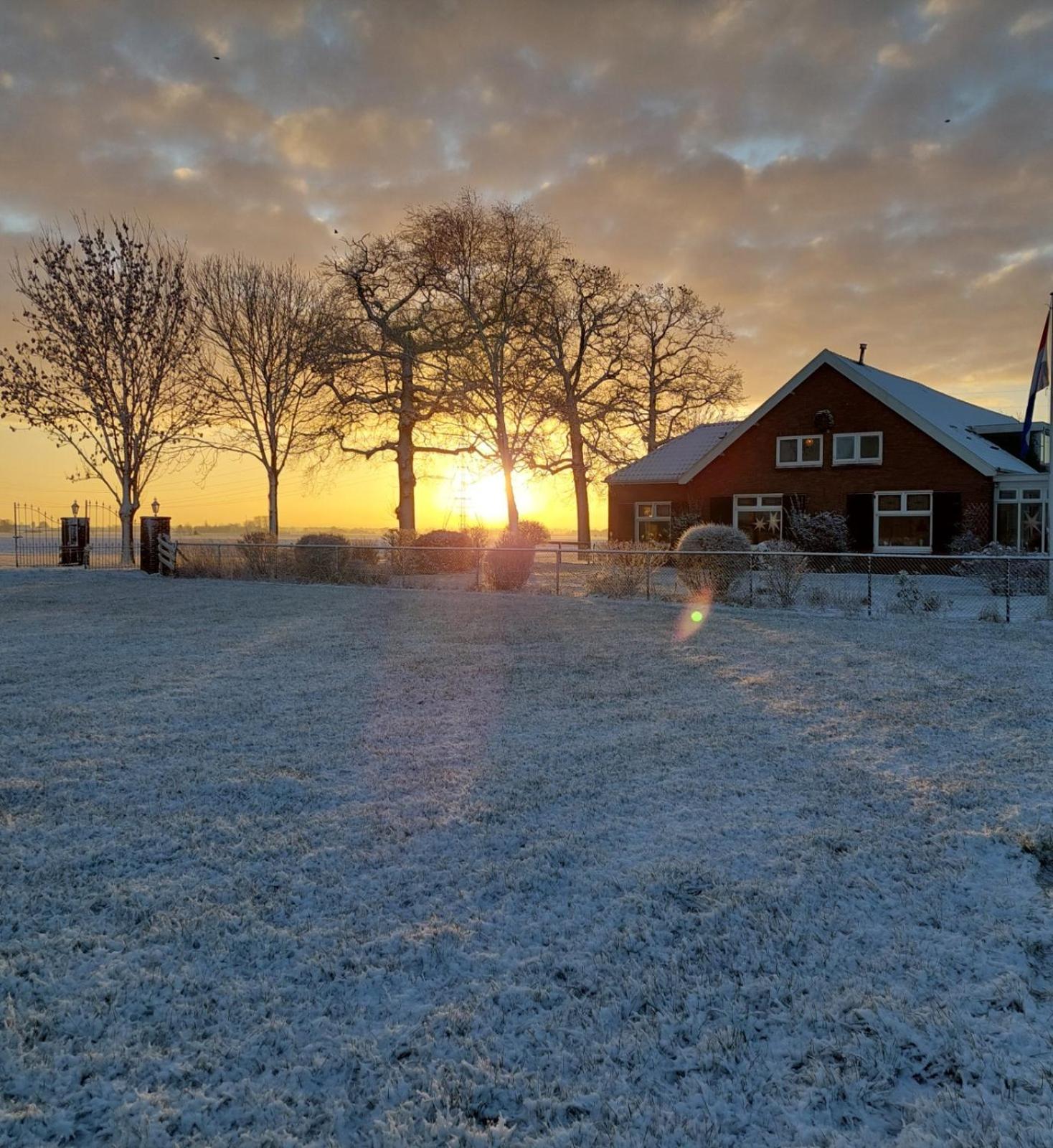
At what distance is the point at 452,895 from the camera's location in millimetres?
3361

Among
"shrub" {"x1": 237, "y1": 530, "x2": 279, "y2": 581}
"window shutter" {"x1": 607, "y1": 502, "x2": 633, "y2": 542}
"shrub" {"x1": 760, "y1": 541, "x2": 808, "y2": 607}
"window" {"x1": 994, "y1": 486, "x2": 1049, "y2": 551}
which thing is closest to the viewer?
"shrub" {"x1": 760, "y1": 541, "x2": 808, "y2": 607}

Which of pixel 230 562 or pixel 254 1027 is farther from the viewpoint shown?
pixel 230 562

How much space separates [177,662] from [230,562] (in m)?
13.8

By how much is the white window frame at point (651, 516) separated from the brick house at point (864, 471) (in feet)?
0.18

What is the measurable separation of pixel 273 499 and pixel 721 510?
1797 centimetres

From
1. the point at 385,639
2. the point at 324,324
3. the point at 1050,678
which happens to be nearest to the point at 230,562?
the point at 324,324

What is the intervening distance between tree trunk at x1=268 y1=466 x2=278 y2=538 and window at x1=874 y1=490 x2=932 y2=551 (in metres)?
22.4

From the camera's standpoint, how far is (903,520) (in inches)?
914

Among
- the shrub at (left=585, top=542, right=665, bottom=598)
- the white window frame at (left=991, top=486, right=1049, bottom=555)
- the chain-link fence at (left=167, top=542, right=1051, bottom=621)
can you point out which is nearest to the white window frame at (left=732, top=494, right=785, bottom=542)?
the chain-link fence at (left=167, top=542, right=1051, bottom=621)

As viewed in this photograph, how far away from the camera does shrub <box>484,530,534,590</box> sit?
16.9 metres

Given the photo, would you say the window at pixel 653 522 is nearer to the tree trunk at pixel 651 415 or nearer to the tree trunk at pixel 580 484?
the tree trunk at pixel 580 484

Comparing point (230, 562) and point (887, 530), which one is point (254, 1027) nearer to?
point (230, 562)

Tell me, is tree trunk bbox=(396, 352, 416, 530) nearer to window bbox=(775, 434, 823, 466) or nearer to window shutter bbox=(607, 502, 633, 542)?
window shutter bbox=(607, 502, 633, 542)

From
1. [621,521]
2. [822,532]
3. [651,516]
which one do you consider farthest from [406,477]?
[822,532]
